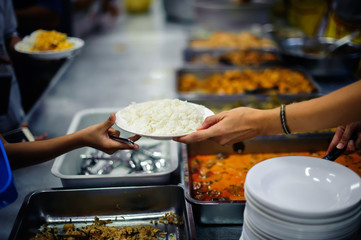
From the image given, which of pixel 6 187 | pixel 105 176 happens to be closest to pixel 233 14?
pixel 105 176

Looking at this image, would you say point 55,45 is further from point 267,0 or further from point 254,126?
point 267,0

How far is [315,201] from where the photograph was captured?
36.8 inches

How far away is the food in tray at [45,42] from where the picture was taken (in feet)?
6.01

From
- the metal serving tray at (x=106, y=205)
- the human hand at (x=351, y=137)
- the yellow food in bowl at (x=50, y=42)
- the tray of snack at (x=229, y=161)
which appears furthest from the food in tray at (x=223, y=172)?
the yellow food in bowl at (x=50, y=42)

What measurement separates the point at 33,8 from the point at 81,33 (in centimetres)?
162

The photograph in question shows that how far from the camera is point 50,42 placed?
1851mm

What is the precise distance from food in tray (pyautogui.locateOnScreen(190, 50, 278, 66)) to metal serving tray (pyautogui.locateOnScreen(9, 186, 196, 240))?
1.97m

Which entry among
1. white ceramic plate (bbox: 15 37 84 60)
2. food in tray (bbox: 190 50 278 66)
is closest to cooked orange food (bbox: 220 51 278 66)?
food in tray (bbox: 190 50 278 66)

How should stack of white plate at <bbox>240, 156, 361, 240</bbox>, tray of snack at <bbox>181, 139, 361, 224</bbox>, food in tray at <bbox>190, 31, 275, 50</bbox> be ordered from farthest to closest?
food in tray at <bbox>190, 31, 275, 50</bbox> → tray of snack at <bbox>181, 139, 361, 224</bbox> → stack of white plate at <bbox>240, 156, 361, 240</bbox>

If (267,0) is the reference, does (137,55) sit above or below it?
below

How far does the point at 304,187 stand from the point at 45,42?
165 centimetres

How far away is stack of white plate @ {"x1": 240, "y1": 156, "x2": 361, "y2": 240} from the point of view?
2.77ft

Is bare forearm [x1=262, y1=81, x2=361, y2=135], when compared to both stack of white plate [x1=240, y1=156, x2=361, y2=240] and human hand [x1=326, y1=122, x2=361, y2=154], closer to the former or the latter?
stack of white plate [x1=240, y1=156, x2=361, y2=240]

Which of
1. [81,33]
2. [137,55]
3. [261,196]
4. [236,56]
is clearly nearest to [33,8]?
[137,55]
